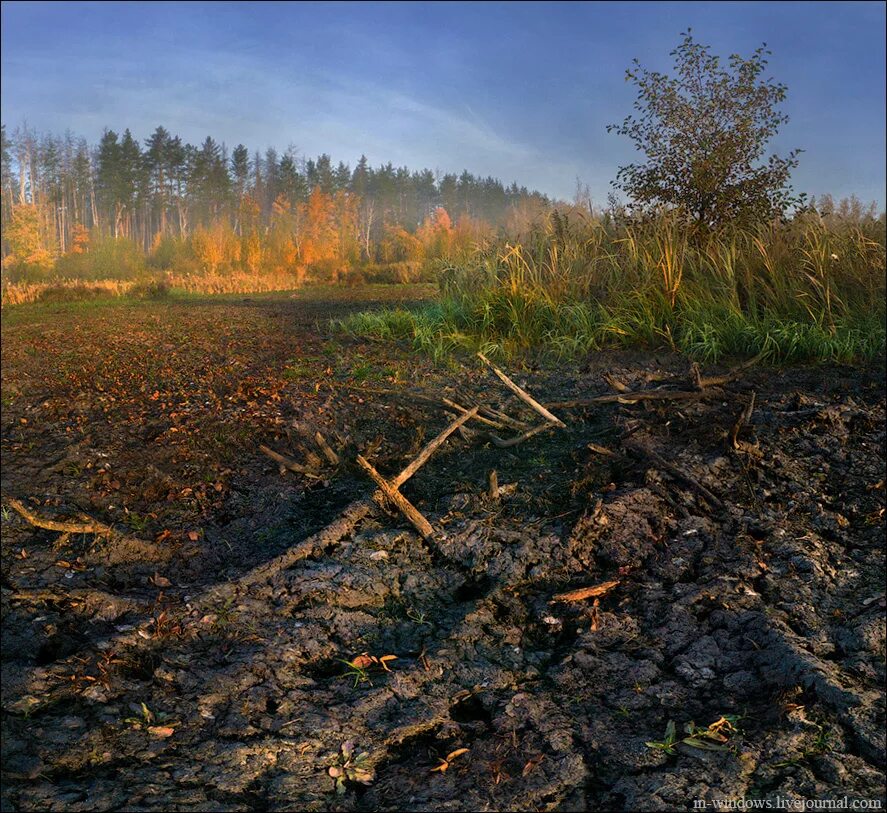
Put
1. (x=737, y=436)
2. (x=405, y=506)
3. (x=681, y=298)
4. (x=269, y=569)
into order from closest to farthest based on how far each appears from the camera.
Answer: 1. (x=269, y=569)
2. (x=405, y=506)
3. (x=737, y=436)
4. (x=681, y=298)

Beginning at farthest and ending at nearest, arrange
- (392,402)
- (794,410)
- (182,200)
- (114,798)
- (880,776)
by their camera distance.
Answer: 1. (182,200)
2. (392,402)
3. (794,410)
4. (880,776)
5. (114,798)

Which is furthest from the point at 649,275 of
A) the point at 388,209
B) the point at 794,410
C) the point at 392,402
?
the point at 388,209

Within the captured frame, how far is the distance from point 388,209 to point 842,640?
54.6m

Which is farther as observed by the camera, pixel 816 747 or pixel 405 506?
pixel 405 506

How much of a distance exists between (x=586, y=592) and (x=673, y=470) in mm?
1039

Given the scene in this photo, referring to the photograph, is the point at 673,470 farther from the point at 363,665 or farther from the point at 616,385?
the point at 363,665

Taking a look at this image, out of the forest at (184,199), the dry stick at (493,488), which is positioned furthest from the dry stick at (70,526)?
the forest at (184,199)

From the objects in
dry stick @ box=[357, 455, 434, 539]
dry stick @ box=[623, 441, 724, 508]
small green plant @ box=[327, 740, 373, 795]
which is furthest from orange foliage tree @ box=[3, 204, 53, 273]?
small green plant @ box=[327, 740, 373, 795]

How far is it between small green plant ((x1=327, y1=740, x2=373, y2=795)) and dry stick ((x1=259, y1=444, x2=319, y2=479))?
203 centimetres

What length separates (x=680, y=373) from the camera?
5.54 meters

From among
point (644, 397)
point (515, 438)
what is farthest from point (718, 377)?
point (515, 438)

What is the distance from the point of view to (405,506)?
3.39 metres

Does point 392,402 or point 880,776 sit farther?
point 392,402

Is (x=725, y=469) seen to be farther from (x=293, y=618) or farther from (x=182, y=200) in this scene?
(x=182, y=200)
